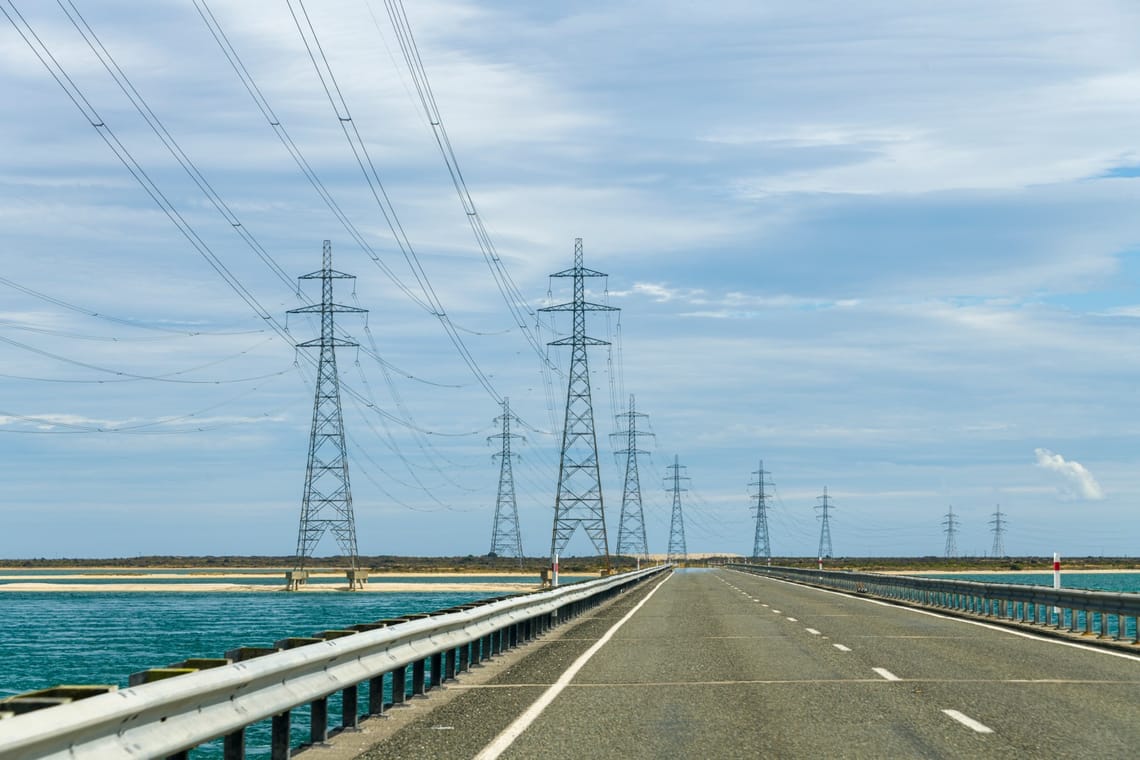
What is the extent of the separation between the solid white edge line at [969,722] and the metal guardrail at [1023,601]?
9868mm

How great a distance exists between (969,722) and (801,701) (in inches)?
88.0

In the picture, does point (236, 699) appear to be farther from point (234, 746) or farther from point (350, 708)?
point (350, 708)

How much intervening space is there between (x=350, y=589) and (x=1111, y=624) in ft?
186

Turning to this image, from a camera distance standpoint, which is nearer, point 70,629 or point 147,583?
point 70,629

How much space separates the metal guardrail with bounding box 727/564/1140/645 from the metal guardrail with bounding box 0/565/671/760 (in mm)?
12553

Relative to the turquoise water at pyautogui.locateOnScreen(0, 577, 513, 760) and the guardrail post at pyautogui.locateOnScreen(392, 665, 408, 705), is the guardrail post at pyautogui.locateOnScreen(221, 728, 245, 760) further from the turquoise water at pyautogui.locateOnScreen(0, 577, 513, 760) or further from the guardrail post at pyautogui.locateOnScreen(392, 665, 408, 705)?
the turquoise water at pyautogui.locateOnScreen(0, 577, 513, 760)

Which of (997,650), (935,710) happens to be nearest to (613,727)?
(935,710)

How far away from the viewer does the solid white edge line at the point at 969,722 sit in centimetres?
1195

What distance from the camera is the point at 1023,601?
29688mm

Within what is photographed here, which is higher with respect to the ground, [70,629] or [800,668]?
[800,668]

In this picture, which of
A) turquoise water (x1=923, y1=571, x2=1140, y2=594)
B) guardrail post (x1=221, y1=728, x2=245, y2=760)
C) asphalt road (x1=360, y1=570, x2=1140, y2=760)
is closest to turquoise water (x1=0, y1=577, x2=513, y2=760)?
asphalt road (x1=360, y1=570, x2=1140, y2=760)

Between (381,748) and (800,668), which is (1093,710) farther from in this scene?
(381,748)

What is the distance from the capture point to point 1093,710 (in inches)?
534

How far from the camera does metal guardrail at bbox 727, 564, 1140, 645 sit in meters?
24.4
